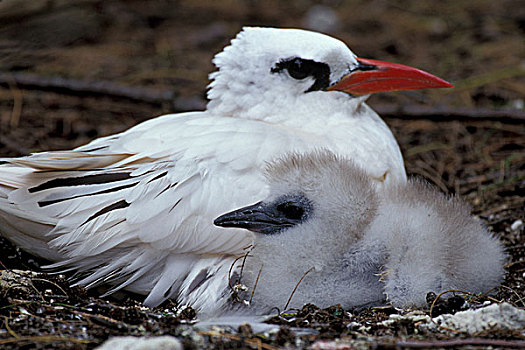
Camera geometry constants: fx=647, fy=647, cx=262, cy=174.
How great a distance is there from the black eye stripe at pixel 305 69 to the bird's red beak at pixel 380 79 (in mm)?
71

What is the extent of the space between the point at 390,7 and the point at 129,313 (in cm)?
697

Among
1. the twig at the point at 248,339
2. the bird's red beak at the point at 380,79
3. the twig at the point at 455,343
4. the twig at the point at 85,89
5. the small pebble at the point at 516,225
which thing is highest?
the bird's red beak at the point at 380,79

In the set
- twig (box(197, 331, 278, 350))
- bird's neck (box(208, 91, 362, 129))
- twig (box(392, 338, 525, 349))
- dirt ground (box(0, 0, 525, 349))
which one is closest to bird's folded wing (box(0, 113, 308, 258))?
dirt ground (box(0, 0, 525, 349))

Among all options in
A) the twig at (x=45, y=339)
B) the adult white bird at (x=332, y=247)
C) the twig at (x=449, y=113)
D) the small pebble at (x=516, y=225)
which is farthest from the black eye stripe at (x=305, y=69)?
the twig at (x=45, y=339)

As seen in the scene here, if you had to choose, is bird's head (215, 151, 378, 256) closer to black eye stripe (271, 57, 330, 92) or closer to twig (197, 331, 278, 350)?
twig (197, 331, 278, 350)

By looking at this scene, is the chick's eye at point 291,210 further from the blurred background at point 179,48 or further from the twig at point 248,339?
the blurred background at point 179,48

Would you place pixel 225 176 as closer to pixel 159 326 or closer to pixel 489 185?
pixel 159 326

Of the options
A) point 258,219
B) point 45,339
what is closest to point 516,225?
point 258,219

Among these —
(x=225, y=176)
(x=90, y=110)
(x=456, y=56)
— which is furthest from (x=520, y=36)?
(x=225, y=176)

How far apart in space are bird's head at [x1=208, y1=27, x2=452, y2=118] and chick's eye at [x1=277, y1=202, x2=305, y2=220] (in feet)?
3.08

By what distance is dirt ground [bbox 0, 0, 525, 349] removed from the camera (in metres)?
2.61

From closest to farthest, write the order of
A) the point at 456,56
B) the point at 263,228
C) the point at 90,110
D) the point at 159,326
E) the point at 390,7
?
1. the point at 159,326
2. the point at 263,228
3. the point at 90,110
4. the point at 456,56
5. the point at 390,7

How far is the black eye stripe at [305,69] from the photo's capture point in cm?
361

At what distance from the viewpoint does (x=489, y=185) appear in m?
4.32
